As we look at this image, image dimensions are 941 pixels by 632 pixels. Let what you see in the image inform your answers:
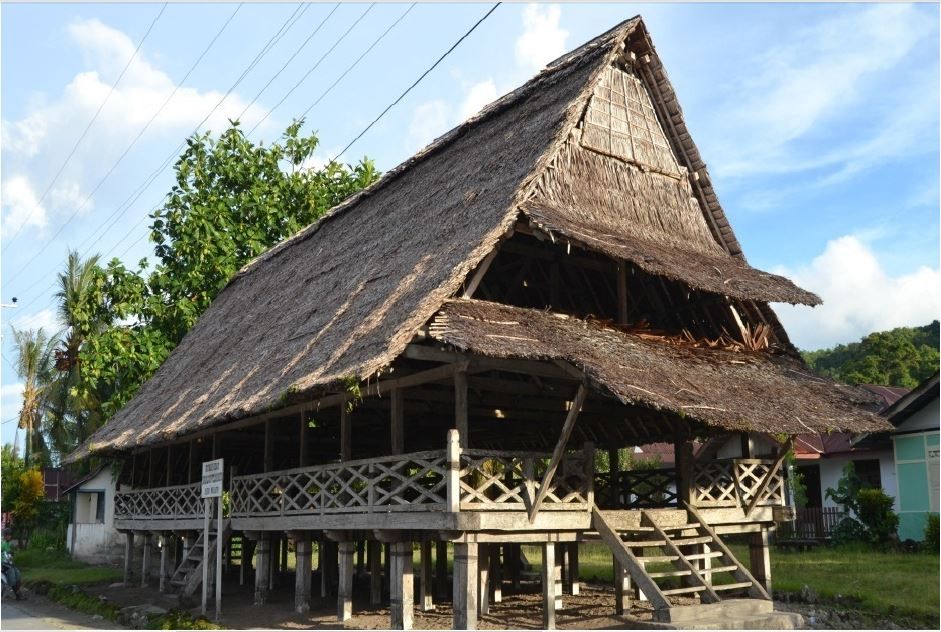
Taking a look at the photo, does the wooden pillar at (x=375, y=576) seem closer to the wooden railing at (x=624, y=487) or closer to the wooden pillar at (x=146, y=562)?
the wooden railing at (x=624, y=487)

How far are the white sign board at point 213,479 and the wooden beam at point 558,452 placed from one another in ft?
16.5

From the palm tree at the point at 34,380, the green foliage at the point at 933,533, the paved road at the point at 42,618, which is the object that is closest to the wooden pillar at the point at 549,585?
the paved road at the point at 42,618

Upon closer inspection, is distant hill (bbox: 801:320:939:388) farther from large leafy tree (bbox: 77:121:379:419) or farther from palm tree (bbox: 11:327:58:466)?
palm tree (bbox: 11:327:58:466)

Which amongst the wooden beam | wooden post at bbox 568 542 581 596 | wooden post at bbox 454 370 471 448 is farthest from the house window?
wooden post at bbox 454 370 471 448

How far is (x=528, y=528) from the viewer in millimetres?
11422

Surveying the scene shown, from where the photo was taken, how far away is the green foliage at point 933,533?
20297 mm

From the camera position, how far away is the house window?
25.5 metres

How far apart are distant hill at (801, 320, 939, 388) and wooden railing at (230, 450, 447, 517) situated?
1264 inches

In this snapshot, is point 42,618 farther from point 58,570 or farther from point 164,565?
point 58,570

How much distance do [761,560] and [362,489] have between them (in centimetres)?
639

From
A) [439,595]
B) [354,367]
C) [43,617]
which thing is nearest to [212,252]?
[43,617]

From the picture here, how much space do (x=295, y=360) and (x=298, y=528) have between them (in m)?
2.88

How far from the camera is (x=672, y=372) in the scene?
40.1 ft

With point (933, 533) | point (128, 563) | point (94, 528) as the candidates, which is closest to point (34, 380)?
point (94, 528)
